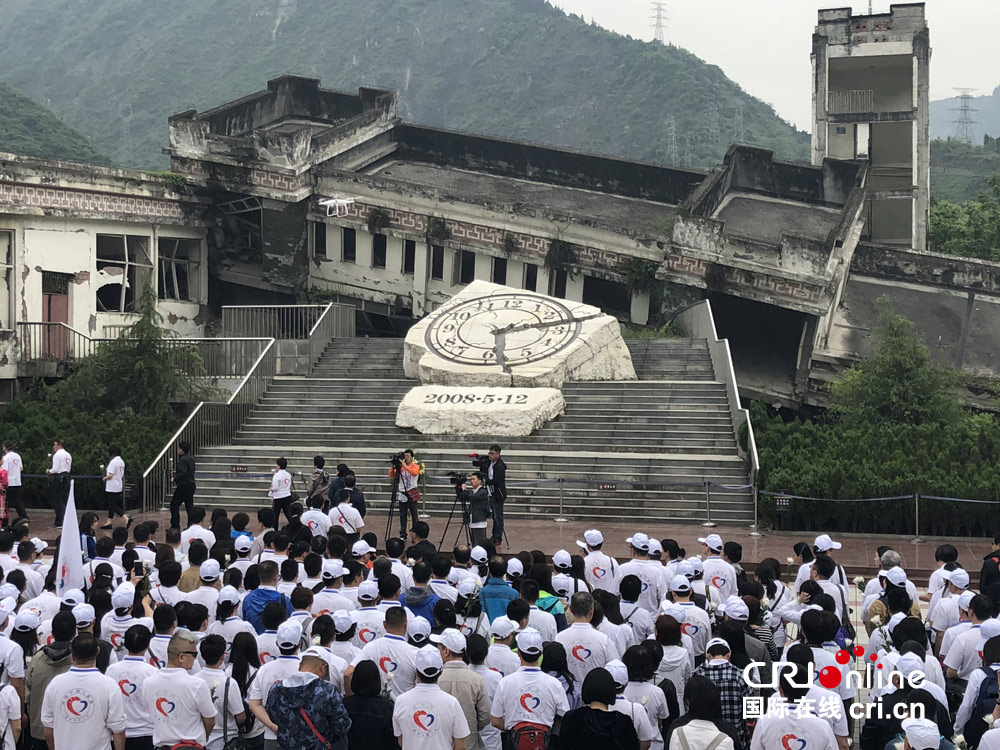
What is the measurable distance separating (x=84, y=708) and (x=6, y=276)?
80.2 ft

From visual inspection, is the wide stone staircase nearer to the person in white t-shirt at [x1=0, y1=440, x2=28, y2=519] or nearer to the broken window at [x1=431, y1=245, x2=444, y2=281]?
the person in white t-shirt at [x1=0, y1=440, x2=28, y2=519]

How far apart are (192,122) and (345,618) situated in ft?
95.8

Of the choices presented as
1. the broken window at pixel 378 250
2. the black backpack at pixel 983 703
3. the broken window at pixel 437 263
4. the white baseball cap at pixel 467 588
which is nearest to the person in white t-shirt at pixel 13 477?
the white baseball cap at pixel 467 588

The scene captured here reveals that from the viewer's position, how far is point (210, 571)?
12.8 m

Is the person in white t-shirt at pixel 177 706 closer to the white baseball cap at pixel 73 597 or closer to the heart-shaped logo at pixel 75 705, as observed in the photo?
the heart-shaped logo at pixel 75 705

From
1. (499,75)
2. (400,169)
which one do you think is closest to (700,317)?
(400,169)

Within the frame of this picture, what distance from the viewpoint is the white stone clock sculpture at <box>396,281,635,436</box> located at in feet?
86.3

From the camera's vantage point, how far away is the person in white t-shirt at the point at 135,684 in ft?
35.1

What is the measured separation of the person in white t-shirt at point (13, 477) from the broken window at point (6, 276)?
990 centimetres

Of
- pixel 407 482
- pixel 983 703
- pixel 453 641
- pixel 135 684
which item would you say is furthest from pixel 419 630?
pixel 407 482

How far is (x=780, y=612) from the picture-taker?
12.8 m

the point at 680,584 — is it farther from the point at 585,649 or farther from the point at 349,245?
the point at 349,245

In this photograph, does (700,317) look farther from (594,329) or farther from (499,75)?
(499,75)

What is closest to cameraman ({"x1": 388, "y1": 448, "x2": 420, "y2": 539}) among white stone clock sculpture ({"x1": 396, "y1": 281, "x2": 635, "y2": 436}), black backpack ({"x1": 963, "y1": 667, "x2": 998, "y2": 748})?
white stone clock sculpture ({"x1": 396, "y1": 281, "x2": 635, "y2": 436})
